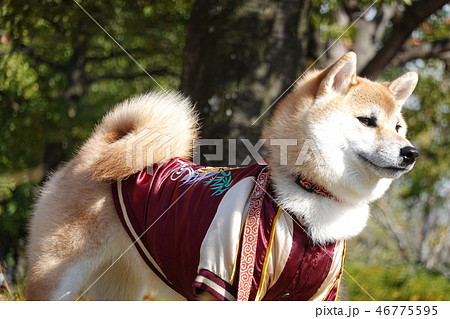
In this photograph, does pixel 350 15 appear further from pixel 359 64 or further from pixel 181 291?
pixel 181 291

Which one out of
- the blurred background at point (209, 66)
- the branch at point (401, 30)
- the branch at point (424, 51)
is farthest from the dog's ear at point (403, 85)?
the branch at point (424, 51)

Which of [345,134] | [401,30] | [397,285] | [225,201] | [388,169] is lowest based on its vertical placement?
[397,285]

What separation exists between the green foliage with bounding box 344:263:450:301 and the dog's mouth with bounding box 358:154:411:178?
3.85 metres

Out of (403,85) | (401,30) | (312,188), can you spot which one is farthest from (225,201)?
(401,30)

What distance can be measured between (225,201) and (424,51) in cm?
509

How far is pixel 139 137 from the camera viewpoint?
3646mm

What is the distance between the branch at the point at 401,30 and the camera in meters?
6.20

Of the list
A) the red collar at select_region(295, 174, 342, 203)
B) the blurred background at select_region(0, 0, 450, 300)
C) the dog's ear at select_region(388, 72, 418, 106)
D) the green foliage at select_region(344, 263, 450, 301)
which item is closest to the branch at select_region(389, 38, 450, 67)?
the blurred background at select_region(0, 0, 450, 300)

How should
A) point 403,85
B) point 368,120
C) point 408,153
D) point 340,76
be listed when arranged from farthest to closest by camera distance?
point 403,85
point 340,76
point 368,120
point 408,153

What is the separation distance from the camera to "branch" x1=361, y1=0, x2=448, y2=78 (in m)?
6.20

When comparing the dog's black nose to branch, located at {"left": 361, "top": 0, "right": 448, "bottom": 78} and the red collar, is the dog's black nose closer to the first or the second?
the red collar

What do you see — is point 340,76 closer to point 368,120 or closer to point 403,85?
point 368,120

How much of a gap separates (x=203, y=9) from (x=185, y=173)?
108 inches

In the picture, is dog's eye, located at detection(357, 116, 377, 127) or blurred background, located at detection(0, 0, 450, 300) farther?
blurred background, located at detection(0, 0, 450, 300)
